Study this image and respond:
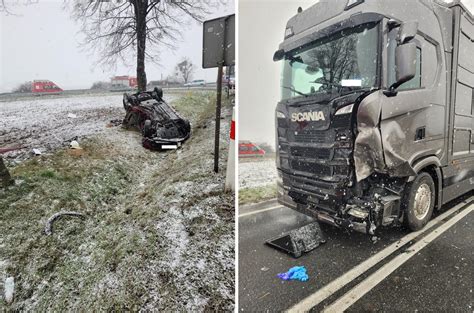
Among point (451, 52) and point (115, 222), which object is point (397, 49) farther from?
point (115, 222)

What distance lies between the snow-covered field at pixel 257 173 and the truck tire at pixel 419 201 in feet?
1.72

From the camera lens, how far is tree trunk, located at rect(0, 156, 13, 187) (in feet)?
4.30

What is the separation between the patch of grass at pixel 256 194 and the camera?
3.39 feet

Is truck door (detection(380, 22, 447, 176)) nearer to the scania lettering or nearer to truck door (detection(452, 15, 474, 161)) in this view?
truck door (detection(452, 15, 474, 161))

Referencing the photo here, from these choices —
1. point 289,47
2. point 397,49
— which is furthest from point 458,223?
point 289,47

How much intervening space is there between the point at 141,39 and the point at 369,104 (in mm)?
1079

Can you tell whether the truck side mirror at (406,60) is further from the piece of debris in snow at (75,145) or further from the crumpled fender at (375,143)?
the piece of debris in snow at (75,145)

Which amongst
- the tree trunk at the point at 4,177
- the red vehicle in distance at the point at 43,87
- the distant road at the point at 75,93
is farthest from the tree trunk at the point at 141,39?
the tree trunk at the point at 4,177

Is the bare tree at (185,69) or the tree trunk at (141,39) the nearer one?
the tree trunk at (141,39)

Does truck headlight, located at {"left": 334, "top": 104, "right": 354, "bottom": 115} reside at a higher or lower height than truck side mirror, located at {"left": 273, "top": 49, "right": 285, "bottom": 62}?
lower

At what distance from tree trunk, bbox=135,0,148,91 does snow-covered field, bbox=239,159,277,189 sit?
34.0 inches

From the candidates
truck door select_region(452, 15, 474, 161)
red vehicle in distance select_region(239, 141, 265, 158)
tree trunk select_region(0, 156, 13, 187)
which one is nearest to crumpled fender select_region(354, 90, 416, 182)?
truck door select_region(452, 15, 474, 161)

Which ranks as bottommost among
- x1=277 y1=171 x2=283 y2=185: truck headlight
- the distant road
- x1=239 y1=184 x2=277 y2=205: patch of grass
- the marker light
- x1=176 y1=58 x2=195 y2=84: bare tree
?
x1=239 y1=184 x2=277 y2=205: patch of grass

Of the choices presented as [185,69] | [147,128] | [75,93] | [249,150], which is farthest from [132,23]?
[249,150]
